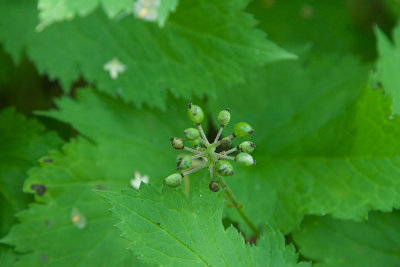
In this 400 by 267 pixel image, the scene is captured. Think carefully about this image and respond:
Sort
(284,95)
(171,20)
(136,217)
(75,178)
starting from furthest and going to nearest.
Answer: (284,95) < (171,20) < (75,178) < (136,217)

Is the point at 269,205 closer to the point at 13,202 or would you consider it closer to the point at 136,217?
the point at 136,217

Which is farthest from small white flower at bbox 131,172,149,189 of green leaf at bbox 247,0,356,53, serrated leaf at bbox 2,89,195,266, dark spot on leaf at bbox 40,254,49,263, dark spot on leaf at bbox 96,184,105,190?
green leaf at bbox 247,0,356,53

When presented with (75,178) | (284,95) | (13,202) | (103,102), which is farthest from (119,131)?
(284,95)

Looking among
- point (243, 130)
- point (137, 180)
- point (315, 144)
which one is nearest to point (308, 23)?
point (315, 144)

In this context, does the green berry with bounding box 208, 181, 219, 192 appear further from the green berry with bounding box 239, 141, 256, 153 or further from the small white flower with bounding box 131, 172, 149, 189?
the small white flower with bounding box 131, 172, 149, 189

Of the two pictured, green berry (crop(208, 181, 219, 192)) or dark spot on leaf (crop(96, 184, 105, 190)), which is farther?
dark spot on leaf (crop(96, 184, 105, 190))

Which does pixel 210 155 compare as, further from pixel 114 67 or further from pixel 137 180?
pixel 114 67
